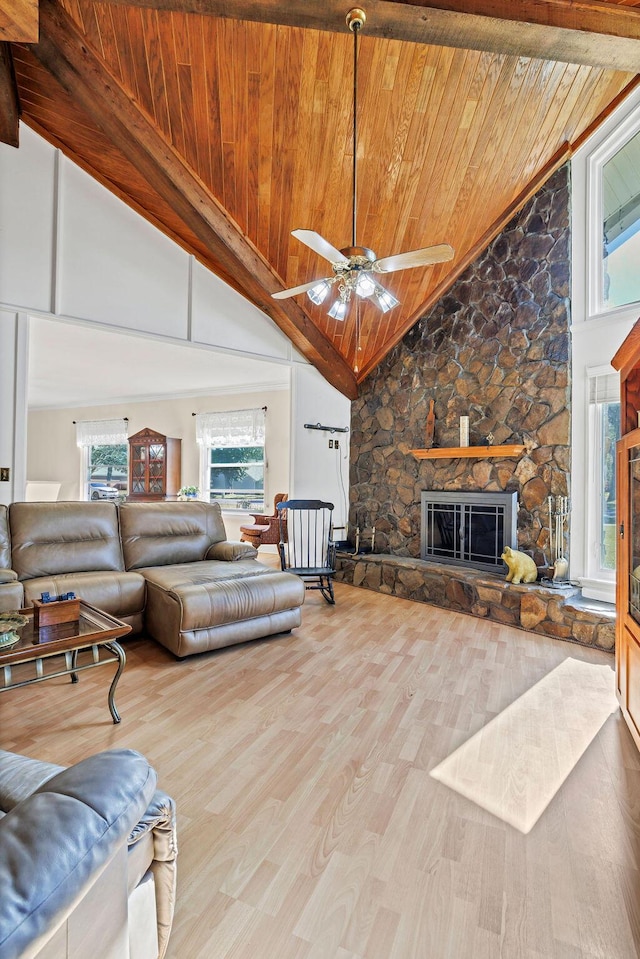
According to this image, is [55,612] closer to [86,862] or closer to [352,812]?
[352,812]

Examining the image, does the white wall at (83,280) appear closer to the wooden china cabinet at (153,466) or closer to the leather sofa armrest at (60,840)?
the wooden china cabinet at (153,466)

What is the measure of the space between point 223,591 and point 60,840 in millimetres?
2455

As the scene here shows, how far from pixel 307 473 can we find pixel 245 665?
312cm

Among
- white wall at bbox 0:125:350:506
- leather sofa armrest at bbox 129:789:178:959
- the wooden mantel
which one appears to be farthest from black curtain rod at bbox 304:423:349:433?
leather sofa armrest at bbox 129:789:178:959

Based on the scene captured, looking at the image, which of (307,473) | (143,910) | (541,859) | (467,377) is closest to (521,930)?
(541,859)

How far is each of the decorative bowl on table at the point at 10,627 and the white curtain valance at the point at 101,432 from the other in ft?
22.6

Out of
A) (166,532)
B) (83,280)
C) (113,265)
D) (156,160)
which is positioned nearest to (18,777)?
(166,532)

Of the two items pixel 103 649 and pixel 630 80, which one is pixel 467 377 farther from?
pixel 103 649

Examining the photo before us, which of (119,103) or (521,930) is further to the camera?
(119,103)

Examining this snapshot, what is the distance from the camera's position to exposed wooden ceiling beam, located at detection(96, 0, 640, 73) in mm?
2461

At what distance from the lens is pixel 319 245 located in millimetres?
2508

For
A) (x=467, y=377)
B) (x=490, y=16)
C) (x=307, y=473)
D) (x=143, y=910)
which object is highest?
(x=490, y=16)

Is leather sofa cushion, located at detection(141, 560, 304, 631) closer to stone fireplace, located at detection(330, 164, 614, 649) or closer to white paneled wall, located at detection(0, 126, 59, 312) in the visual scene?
stone fireplace, located at detection(330, 164, 614, 649)

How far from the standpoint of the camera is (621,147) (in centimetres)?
375
